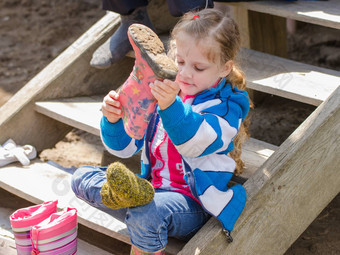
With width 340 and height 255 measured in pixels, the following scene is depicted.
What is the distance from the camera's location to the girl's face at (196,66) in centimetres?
204

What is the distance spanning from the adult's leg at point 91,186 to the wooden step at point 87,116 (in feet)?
1.44

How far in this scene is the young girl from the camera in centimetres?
197

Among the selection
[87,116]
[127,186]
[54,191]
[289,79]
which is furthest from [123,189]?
[289,79]

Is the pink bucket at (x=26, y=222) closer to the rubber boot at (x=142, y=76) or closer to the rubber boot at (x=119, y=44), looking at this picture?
the rubber boot at (x=142, y=76)

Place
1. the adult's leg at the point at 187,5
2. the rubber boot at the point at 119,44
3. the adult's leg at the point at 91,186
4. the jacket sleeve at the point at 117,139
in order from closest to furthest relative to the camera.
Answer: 1. the jacket sleeve at the point at 117,139
2. the adult's leg at the point at 91,186
3. the adult's leg at the point at 187,5
4. the rubber boot at the point at 119,44

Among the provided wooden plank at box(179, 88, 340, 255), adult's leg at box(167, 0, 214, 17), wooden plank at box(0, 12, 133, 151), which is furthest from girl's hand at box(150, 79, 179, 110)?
wooden plank at box(0, 12, 133, 151)

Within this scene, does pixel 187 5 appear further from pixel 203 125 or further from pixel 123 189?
pixel 123 189

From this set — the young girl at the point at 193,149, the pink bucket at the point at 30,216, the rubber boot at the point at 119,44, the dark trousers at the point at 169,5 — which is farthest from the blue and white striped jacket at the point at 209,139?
the rubber boot at the point at 119,44

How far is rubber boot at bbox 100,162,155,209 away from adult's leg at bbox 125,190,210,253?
0.16ft

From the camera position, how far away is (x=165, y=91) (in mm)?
1862

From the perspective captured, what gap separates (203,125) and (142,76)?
0.83 feet

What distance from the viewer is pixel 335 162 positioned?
2.29 metres

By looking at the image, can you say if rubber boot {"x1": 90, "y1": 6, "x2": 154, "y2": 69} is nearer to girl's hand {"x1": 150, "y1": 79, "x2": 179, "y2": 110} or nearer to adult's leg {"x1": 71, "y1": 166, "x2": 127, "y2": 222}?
adult's leg {"x1": 71, "y1": 166, "x2": 127, "y2": 222}

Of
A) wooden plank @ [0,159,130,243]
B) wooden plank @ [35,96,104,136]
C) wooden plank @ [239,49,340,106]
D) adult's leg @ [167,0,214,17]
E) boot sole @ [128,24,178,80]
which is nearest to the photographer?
boot sole @ [128,24,178,80]
